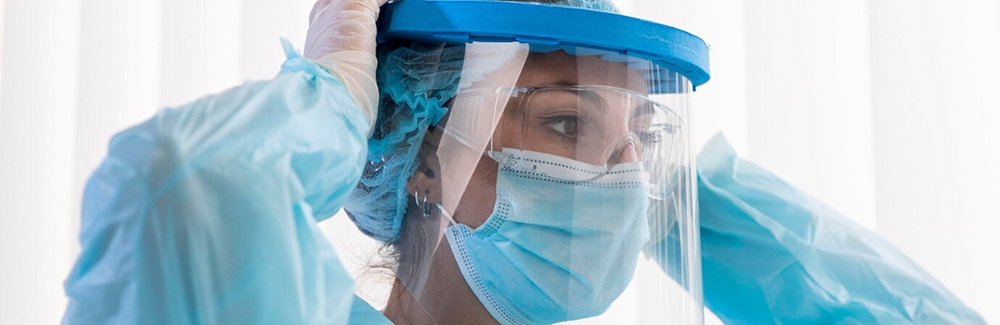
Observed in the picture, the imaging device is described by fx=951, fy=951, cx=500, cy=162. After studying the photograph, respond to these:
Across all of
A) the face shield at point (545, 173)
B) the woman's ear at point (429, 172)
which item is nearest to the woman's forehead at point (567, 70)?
the face shield at point (545, 173)

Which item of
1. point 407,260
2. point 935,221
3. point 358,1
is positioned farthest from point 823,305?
point 358,1

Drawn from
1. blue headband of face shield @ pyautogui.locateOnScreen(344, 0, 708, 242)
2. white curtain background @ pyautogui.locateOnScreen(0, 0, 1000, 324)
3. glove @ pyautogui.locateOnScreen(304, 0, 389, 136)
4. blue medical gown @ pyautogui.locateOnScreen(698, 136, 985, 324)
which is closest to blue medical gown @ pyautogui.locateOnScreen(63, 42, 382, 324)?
glove @ pyautogui.locateOnScreen(304, 0, 389, 136)

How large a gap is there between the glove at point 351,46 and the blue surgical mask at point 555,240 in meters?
0.18

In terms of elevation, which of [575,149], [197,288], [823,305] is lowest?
[823,305]

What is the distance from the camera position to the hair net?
107cm

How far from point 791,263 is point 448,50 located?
2.02 feet

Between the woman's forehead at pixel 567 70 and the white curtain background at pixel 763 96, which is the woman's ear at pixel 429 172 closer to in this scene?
the woman's forehead at pixel 567 70

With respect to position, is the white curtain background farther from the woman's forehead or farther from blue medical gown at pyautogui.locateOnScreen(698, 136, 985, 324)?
the woman's forehead

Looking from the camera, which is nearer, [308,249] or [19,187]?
[308,249]

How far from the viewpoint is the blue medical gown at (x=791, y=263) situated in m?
1.32

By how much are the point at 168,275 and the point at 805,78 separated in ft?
4.10

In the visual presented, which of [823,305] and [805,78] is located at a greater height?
[805,78]

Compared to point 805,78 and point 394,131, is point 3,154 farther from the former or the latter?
point 805,78

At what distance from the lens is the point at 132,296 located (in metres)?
0.73
